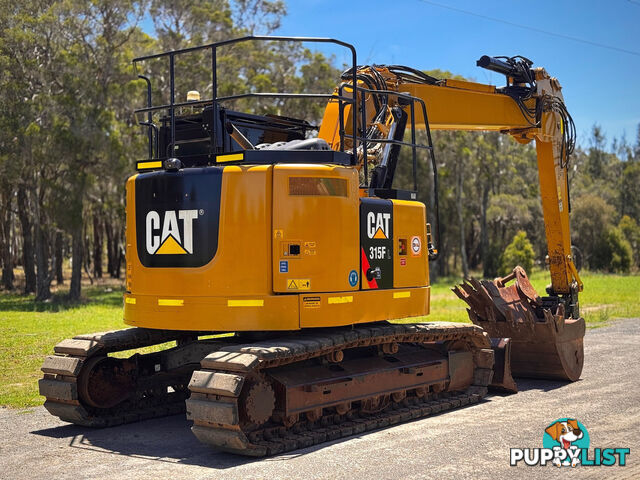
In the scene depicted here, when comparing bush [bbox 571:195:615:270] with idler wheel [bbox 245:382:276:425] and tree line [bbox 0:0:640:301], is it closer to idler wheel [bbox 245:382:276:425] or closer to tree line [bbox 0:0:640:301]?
tree line [bbox 0:0:640:301]

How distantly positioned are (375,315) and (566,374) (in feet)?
13.6

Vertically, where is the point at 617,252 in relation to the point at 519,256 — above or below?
above

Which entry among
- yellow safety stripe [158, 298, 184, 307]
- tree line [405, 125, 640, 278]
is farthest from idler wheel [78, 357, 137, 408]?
tree line [405, 125, 640, 278]

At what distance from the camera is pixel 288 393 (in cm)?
826

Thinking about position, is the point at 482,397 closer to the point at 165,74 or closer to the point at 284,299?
the point at 284,299

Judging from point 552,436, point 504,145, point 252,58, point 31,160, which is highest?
point 252,58

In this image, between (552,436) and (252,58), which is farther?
(252,58)

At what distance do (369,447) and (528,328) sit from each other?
4.77 m

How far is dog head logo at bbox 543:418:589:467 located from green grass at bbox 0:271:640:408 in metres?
6.68

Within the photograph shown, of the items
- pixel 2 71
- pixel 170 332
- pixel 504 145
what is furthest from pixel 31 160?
pixel 504 145

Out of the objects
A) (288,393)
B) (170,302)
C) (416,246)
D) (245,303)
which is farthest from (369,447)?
(416,246)

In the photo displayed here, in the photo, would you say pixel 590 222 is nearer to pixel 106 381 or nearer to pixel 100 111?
pixel 100 111

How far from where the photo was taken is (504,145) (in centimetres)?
5344

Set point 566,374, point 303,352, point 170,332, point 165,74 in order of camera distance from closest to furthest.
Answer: point 303,352, point 170,332, point 566,374, point 165,74
